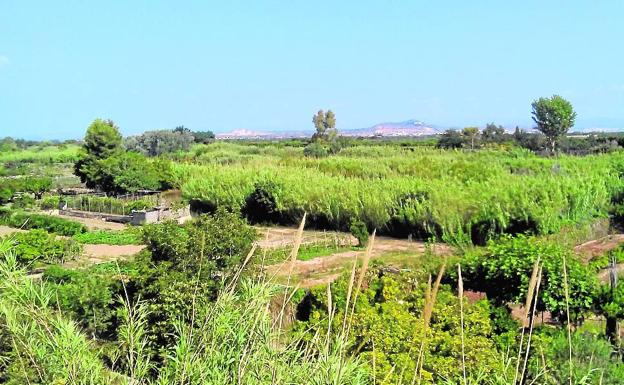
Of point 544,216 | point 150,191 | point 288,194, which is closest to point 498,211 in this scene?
point 544,216

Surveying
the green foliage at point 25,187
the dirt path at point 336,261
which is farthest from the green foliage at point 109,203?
the dirt path at point 336,261

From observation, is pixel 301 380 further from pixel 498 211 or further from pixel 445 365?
pixel 498 211

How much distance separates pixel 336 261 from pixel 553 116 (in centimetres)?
3969

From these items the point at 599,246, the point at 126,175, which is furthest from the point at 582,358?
the point at 126,175

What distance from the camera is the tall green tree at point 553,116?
49719 millimetres

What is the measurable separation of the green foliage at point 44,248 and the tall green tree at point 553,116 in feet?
135

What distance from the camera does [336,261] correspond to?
51.4 ft

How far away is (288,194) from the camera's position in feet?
74.6

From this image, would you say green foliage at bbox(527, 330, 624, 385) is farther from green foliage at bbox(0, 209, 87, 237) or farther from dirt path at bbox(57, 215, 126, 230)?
dirt path at bbox(57, 215, 126, 230)

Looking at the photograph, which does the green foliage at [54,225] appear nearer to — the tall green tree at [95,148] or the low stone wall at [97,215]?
the low stone wall at [97,215]

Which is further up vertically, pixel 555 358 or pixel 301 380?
pixel 301 380

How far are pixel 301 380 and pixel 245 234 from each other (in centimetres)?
753

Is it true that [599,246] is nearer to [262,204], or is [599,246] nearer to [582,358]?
[582,358]

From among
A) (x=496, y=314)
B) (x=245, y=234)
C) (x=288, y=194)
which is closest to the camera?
(x=496, y=314)
